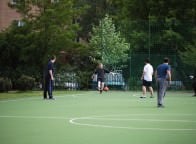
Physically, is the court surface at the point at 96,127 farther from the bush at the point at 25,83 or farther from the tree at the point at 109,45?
the tree at the point at 109,45

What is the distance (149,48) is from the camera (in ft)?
155

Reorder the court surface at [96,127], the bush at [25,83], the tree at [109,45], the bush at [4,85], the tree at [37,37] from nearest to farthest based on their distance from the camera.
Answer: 1. the court surface at [96,127]
2. the bush at [4,85]
3. the bush at [25,83]
4. the tree at [37,37]
5. the tree at [109,45]

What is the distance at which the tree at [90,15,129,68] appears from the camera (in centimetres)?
5232

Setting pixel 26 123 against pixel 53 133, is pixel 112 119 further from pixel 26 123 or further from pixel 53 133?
pixel 53 133

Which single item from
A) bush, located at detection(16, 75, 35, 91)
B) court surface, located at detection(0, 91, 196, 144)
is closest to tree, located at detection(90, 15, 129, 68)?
bush, located at detection(16, 75, 35, 91)

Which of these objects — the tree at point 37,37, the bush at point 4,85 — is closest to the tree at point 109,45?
the tree at point 37,37

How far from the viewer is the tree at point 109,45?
52319 millimetres

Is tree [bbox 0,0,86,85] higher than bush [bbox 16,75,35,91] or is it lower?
higher

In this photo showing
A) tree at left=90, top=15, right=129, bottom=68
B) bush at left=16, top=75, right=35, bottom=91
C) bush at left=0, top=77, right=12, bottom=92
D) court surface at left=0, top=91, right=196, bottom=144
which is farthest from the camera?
tree at left=90, top=15, right=129, bottom=68

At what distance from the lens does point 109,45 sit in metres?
57.8

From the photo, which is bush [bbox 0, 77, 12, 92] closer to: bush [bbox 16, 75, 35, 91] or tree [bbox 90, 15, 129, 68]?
bush [bbox 16, 75, 35, 91]

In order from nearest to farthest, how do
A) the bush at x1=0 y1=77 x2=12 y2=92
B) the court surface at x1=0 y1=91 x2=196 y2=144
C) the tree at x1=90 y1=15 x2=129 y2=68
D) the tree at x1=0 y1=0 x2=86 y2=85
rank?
the court surface at x1=0 y1=91 x2=196 y2=144 < the bush at x1=0 y1=77 x2=12 y2=92 < the tree at x1=0 y1=0 x2=86 y2=85 < the tree at x1=90 y1=15 x2=129 y2=68

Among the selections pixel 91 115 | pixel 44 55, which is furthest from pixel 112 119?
pixel 44 55

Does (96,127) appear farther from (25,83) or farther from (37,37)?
(37,37)
